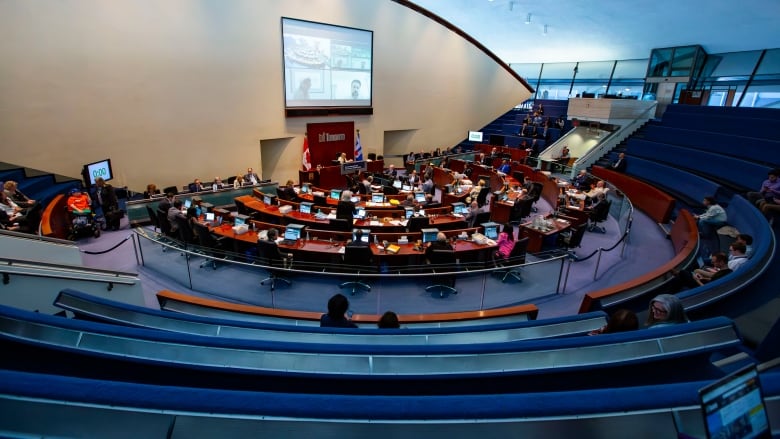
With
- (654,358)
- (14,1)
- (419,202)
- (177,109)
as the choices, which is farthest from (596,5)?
(14,1)

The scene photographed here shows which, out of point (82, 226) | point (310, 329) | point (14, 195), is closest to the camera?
→ point (310, 329)

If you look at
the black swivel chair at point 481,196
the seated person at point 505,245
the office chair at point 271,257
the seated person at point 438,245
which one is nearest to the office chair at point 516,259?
the seated person at point 505,245

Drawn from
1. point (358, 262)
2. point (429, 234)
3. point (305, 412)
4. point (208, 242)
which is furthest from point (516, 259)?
point (305, 412)

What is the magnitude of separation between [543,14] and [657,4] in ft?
11.6

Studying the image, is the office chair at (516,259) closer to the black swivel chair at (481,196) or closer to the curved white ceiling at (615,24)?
the black swivel chair at (481,196)

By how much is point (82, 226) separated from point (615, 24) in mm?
18006

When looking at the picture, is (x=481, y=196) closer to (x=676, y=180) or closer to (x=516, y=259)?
(x=516, y=259)

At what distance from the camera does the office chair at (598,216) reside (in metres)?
9.85

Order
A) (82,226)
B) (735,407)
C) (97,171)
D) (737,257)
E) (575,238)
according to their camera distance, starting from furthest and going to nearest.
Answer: (97,171), (82,226), (575,238), (737,257), (735,407)

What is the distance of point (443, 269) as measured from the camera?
6797 millimetres

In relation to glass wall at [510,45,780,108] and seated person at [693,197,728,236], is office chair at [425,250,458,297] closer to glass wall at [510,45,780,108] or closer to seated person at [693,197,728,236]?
seated person at [693,197,728,236]

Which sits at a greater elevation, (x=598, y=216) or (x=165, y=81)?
(x=165, y=81)

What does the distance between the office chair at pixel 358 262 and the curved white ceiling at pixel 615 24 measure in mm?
11119

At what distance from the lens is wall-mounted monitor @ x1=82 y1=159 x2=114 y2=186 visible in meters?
10.0
